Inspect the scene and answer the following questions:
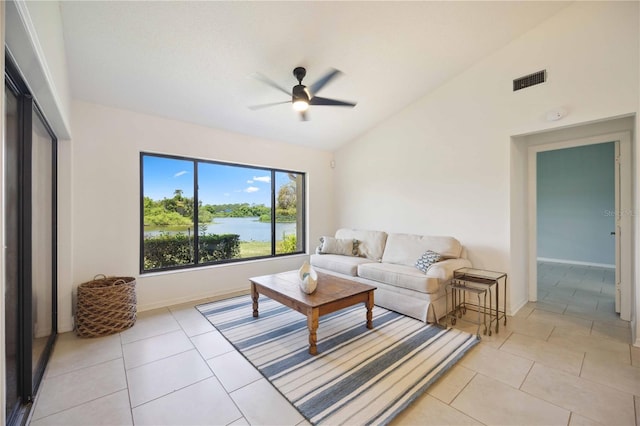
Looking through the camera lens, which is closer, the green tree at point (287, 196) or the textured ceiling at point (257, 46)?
the textured ceiling at point (257, 46)

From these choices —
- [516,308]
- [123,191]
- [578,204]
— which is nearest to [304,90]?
[123,191]

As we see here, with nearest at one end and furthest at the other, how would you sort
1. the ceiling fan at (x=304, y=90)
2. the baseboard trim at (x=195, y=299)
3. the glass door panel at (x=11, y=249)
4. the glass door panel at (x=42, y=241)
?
1. the glass door panel at (x=11, y=249)
2. the glass door panel at (x=42, y=241)
3. the ceiling fan at (x=304, y=90)
4. the baseboard trim at (x=195, y=299)

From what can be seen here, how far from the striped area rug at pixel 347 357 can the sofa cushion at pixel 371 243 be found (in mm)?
1084

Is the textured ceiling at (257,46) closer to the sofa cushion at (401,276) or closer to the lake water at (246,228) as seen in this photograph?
the lake water at (246,228)

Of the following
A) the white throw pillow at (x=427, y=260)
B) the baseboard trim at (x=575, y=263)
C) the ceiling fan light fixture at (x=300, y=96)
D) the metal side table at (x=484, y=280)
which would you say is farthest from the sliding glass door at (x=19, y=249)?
the baseboard trim at (x=575, y=263)

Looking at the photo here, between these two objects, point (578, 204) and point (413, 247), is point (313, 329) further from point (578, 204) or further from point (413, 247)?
point (578, 204)

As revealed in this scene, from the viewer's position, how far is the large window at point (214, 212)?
12.5ft

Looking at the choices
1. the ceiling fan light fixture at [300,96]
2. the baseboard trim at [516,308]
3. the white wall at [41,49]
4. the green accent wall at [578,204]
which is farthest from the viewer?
the green accent wall at [578,204]

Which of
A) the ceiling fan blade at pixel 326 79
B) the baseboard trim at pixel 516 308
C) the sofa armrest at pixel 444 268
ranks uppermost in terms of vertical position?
the ceiling fan blade at pixel 326 79

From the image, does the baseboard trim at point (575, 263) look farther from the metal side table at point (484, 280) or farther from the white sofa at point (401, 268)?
the white sofa at point (401, 268)

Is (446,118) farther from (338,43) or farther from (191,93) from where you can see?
(191,93)

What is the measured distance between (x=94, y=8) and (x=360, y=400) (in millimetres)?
3541

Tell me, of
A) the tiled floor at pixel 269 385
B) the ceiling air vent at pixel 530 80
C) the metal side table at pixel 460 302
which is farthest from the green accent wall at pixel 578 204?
the metal side table at pixel 460 302

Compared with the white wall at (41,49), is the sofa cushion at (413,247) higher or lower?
lower
